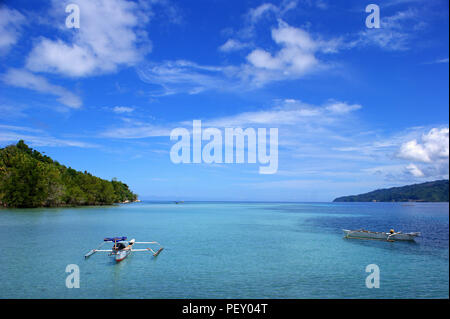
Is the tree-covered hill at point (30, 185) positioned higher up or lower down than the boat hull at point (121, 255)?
higher up

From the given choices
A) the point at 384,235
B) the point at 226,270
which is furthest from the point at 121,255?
the point at 384,235

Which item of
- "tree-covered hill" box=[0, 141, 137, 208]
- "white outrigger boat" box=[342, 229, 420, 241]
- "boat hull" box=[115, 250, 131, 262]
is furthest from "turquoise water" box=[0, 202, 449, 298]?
"tree-covered hill" box=[0, 141, 137, 208]

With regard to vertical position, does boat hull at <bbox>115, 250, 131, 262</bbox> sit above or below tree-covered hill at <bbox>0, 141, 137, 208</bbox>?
below

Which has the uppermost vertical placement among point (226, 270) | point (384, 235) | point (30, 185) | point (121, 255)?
point (30, 185)

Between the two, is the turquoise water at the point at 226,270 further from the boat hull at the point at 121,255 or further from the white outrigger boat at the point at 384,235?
the white outrigger boat at the point at 384,235

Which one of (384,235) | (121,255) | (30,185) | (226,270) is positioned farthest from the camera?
(30,185)

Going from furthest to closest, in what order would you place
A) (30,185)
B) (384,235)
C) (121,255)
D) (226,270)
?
(30,185)
(384,235)
(121,255)
(226,270)

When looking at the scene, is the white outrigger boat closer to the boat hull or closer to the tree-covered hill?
the boat hull

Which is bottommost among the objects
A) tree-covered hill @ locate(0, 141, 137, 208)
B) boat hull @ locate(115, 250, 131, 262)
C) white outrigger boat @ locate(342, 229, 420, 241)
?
white outrigger boat @ locate(342, 229, 420, 241)

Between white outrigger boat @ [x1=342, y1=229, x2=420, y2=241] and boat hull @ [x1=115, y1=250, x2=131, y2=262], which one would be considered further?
white outrigger boat @ [x1=342, y1=229, x2=420, y2=241]

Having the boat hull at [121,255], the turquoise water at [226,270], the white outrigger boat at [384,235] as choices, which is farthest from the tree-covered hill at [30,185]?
the white outrigger boat at [384,235]

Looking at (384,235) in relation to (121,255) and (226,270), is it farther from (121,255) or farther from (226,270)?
(121,255)
